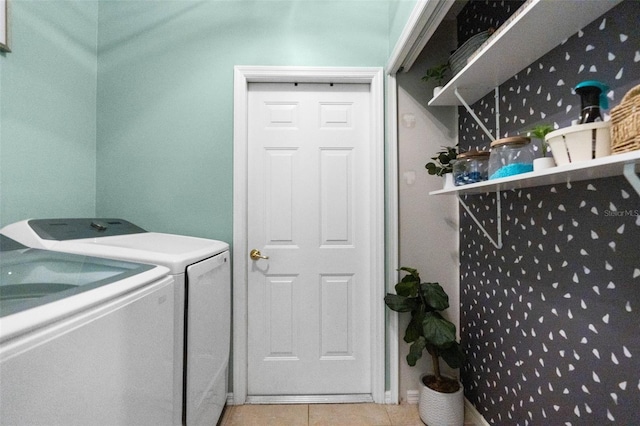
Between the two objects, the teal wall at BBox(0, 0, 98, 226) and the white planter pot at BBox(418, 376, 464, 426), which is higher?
the teal wall at BBox(0, 0, 98, 226)

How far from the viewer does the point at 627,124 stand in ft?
1.97

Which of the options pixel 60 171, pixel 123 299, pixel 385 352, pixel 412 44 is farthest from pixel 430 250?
pixel 60 171

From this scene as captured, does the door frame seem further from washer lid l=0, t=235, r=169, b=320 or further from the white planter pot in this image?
washer lid l=0, t=235, r=169, b=320

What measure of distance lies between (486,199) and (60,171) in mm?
2337

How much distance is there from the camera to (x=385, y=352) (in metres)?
1.75

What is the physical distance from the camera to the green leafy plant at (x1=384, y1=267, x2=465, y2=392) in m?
1.42

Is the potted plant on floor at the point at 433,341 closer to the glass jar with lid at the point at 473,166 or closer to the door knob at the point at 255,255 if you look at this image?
the glass jar with lid at the point at 473,166

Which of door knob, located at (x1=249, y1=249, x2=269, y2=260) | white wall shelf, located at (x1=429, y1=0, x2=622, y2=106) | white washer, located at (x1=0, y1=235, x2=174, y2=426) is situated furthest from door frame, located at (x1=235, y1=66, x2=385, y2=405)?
white washer, located at (x1=0, y1=235, x2=174, y2=426)

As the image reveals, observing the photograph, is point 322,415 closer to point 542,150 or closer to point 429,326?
point 429,326

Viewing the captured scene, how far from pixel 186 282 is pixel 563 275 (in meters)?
1.42

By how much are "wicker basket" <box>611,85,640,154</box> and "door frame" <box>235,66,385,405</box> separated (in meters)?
1.15

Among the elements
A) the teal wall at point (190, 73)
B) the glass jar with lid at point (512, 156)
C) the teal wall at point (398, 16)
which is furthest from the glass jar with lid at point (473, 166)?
→ the teal wall at point (190, 73)

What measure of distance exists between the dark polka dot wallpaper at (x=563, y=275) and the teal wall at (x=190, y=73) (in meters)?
1.04

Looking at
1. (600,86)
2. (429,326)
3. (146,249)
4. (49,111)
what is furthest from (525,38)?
(49,111)
